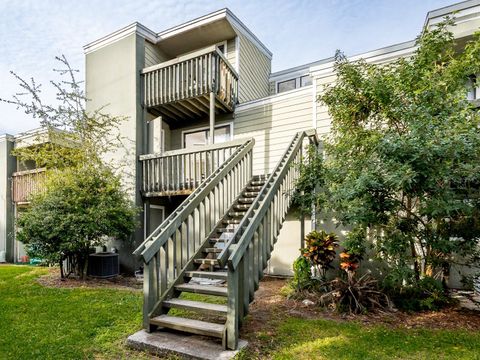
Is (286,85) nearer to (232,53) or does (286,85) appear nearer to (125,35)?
(232,53)

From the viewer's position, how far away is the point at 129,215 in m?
8.37

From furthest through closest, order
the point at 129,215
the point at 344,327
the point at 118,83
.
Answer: the point at 118,83, the point at 129,215, the point at 344,327

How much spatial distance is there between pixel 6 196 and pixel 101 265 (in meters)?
9.23

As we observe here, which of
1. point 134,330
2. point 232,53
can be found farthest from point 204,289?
point 232,53

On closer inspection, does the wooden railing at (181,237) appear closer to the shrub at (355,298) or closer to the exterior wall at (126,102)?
the shrub at (355,298)

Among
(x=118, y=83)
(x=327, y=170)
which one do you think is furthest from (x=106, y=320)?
(x=118, y=83)

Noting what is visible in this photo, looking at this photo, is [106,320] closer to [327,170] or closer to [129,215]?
[129,215]

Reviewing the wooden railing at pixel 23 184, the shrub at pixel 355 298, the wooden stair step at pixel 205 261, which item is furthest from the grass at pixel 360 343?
the wooden railing at pixel 23 184

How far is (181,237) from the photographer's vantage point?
4.71 meters

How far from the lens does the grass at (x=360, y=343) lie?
12.0 feet

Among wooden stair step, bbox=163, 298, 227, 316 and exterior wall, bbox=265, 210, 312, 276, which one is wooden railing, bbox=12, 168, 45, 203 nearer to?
exterior wall, bbox=265, 210, 312, 276

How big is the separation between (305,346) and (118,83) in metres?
9.37

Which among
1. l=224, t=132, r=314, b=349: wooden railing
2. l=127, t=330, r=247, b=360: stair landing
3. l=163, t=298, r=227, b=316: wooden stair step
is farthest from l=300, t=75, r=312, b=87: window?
l=127, t=330, r=247, b=360: stair landing

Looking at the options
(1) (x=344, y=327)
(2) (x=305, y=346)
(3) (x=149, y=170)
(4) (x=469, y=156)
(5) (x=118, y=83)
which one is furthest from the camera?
(5) (x=118, y=83)
